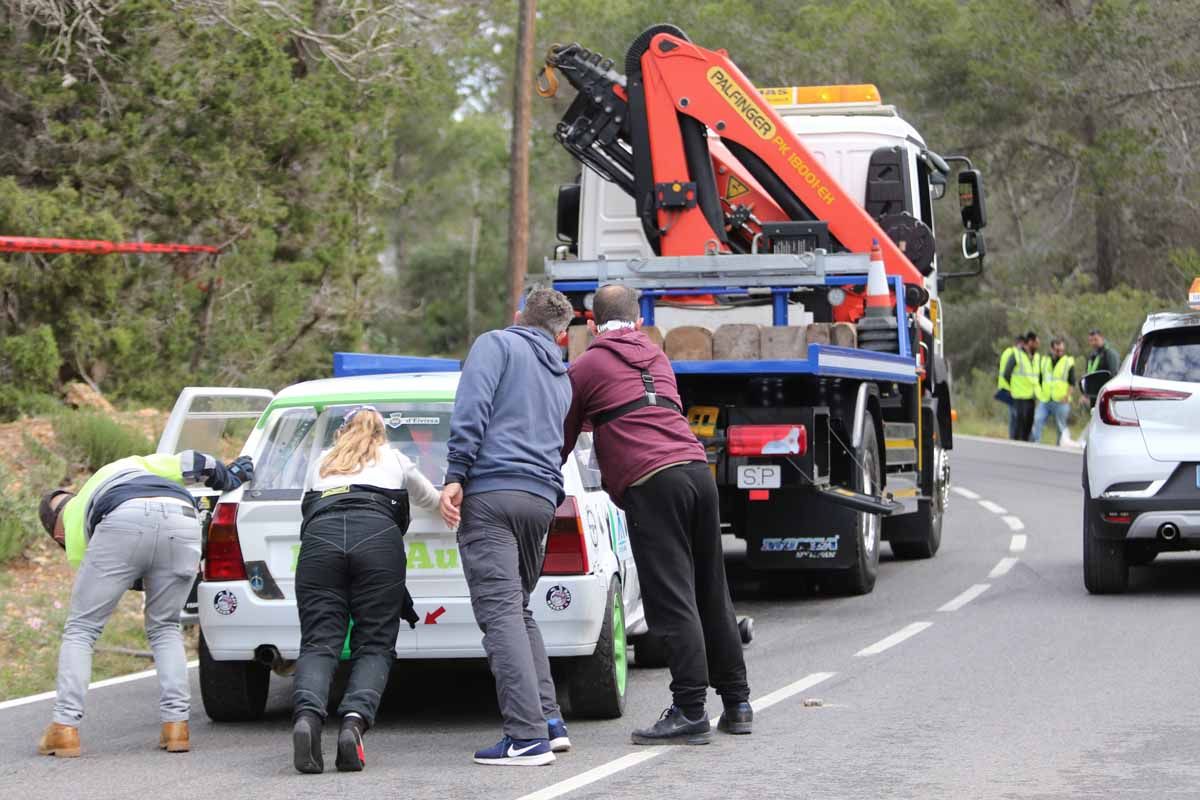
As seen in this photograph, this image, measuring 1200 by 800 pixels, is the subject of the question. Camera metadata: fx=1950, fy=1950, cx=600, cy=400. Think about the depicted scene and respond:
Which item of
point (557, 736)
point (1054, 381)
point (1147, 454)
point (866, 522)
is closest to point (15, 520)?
point (866, 522)

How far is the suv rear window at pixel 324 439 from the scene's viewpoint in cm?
834

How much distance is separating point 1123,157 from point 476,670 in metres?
30.4

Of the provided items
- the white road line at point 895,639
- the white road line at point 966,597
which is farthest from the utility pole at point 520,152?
the white road line at point 895,639

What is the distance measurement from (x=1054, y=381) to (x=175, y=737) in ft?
76.2

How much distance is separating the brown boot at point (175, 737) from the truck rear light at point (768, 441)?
15.6ft

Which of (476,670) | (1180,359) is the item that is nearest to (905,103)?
(1180,359)

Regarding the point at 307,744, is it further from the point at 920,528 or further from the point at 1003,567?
the point at 920,528

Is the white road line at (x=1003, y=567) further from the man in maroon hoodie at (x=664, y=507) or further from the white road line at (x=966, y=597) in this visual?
the man in maroon hoodie at (x=664, y=507)

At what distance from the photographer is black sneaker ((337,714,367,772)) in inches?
286

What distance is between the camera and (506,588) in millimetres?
7418

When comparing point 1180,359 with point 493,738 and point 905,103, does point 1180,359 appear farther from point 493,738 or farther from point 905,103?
point 905,103

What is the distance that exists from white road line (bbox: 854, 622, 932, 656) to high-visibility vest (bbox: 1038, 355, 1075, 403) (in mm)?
17983

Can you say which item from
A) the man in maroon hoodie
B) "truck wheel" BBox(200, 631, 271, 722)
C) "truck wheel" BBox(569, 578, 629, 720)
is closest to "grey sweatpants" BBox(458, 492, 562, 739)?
the man in maroon hoodie

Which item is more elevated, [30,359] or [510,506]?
[30,359]
